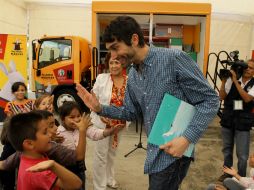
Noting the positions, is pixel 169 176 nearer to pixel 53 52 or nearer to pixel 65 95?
pixel 65 95

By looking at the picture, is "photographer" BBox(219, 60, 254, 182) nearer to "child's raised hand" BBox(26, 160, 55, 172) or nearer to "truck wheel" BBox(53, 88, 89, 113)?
"child's raised hand" BBox(26, 160, 55, 172)

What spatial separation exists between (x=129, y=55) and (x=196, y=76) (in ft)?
1.12

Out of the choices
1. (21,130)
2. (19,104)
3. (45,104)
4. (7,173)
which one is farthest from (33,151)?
(19,104)

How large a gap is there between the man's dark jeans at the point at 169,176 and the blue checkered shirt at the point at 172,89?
0.11 feet

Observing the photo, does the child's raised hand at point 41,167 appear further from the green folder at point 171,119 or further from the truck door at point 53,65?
the truck door at point 53,65

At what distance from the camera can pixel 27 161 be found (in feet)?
4.52

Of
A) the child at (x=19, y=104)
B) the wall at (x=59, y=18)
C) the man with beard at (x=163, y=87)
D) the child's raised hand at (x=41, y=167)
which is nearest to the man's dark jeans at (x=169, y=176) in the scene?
the man with beard at (x=163, y=87)

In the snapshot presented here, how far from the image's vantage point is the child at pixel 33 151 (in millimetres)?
1301

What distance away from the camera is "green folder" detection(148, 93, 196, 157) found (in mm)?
1413

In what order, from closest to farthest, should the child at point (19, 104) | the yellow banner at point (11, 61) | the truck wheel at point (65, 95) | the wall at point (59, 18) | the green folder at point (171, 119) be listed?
the green folder at point (171, 119), the child at point (19, 104), the yellow banner at point (11, 61), the truck wheel at point (65, 95), the wall at point (59, 18)

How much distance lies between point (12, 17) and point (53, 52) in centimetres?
219

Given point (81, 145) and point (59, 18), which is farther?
point (59, 18)

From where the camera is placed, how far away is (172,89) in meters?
1.43

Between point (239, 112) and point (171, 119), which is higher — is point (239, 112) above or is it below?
below
